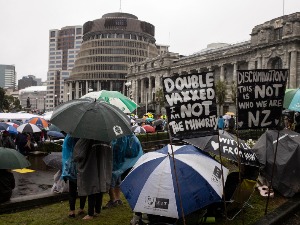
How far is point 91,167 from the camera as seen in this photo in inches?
238

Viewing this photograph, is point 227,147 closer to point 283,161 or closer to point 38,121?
point 283,161

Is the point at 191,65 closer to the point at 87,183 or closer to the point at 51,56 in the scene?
the point at 87,183

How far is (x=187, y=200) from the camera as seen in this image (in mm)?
4859

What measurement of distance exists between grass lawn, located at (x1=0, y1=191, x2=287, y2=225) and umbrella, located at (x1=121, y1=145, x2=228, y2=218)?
669 millimetres

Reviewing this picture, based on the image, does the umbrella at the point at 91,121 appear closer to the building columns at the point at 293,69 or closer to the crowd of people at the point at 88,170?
the crowd of people at the point at 88,170

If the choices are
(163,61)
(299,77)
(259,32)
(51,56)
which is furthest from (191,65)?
(51,56)

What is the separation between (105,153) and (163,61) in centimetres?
6942

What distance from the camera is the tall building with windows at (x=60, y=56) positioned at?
577ft

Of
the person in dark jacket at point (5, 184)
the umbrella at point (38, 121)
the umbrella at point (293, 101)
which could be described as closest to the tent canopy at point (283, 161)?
the umbrella at point (293, 101)

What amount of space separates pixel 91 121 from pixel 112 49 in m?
106

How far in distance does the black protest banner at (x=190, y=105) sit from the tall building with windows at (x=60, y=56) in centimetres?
17037

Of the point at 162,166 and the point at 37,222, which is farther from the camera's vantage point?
the point at 37,222

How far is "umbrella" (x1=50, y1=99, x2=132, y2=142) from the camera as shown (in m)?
5.55

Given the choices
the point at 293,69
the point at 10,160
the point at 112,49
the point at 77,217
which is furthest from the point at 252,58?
the point at 112,49
